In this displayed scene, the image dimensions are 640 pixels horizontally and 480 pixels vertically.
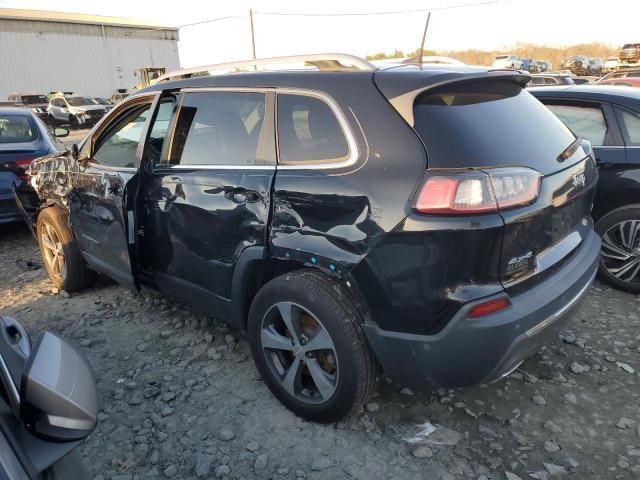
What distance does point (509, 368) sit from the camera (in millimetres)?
2119

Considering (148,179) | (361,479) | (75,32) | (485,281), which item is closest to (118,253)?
(148,179)

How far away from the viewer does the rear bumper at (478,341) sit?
1.96 metres

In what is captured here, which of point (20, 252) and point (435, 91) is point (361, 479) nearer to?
point (435, 91)

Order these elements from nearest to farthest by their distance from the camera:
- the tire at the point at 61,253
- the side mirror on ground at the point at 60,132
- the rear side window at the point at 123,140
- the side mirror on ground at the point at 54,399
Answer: the side mirror on ground at the point at 54,399 < the rear side window at the point at 123,140 < the tire at the point at 61,253 < the side mirror on ground at the point at 60,132

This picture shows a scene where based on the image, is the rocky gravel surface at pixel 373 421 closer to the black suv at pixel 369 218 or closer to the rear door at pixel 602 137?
the black suv at pixel 369 218

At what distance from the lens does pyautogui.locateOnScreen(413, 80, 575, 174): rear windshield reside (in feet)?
6.48

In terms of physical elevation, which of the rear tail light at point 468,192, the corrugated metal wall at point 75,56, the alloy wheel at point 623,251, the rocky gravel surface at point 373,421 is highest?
the corrugated metal wall at point 75,56

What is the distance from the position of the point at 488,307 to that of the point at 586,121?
2.98 meters

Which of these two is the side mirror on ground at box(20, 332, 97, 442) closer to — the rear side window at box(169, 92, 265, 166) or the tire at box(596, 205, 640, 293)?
the rear side window at box(169, 92, 265, 166)

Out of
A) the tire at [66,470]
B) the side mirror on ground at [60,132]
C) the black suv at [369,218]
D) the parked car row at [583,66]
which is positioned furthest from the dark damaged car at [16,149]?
the parked car row at [583,66]

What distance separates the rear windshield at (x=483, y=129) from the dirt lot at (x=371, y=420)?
1325mm

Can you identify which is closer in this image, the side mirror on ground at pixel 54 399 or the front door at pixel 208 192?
the side mirror on ground at pixel 54 399

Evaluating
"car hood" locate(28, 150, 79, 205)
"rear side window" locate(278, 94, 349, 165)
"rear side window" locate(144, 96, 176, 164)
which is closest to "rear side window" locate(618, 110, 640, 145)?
"rear side window" locate(278, 94, 349, 165)

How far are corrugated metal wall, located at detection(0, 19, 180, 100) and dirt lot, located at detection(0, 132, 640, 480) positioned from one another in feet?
143
